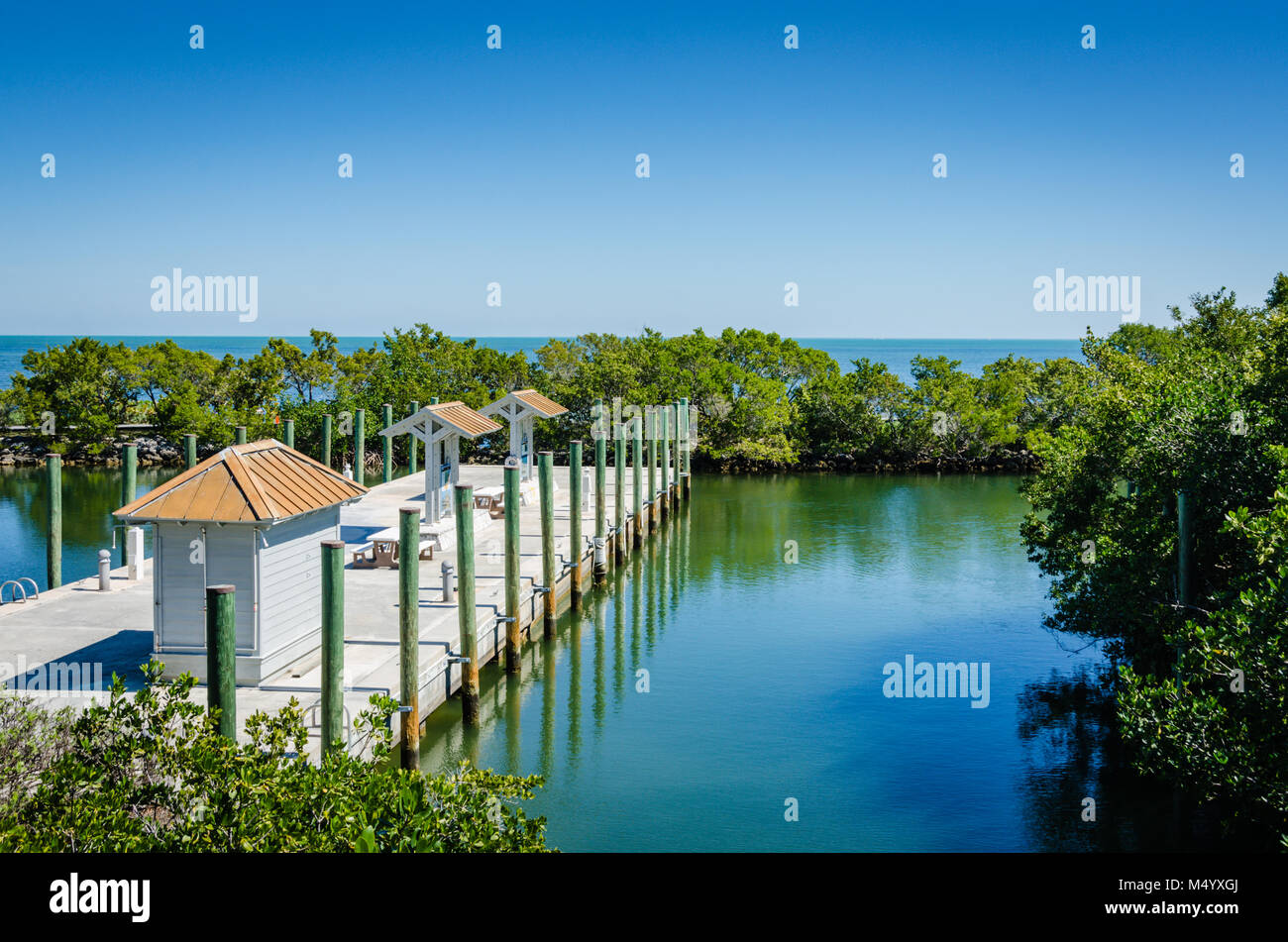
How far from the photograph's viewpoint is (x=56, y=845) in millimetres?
5129

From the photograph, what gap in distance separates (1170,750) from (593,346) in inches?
1606

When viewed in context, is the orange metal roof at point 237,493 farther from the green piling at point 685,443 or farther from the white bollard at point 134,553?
the green piling at point 685,443

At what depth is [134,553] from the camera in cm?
1961

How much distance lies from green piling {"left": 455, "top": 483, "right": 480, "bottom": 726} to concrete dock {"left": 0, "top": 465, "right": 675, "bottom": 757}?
11.0 inches

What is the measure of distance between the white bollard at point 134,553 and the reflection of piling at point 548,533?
7.28 metres

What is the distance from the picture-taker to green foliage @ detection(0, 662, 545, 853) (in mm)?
5406

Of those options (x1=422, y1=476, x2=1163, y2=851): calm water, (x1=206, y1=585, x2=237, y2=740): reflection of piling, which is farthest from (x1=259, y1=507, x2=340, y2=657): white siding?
(x1=206, y1=585, x2=237, y2=740): reflection of piling

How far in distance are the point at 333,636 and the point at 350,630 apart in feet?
15.3

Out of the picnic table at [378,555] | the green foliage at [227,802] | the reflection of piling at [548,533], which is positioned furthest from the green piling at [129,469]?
the green foliage at [227,802]

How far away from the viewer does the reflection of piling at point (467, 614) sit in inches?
617

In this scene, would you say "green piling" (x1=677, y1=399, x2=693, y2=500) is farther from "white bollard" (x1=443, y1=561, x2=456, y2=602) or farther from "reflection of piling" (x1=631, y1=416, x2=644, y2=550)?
"white bollard" (x1=443, y1=561, x2=456, y2=602)
